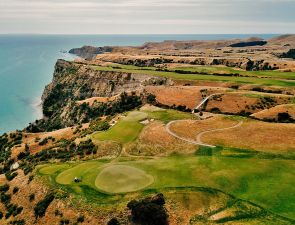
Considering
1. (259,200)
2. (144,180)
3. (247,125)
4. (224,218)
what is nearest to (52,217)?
(144,180)

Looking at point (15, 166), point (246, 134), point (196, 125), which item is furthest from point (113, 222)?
point (196, 125)

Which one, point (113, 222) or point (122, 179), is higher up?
point (122, 179)

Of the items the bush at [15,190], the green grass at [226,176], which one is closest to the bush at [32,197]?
the green grass at [226,176]

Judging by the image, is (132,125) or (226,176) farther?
(132,125)

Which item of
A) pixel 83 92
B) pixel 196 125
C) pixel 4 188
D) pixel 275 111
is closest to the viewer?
pixel 4 188

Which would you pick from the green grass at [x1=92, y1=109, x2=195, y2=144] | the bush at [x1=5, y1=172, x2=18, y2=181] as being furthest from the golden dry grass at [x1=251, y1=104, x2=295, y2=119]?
the bush at [x1=5, y1=172, x2=18, y2=181]

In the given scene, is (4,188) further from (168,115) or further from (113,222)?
(168,115)
